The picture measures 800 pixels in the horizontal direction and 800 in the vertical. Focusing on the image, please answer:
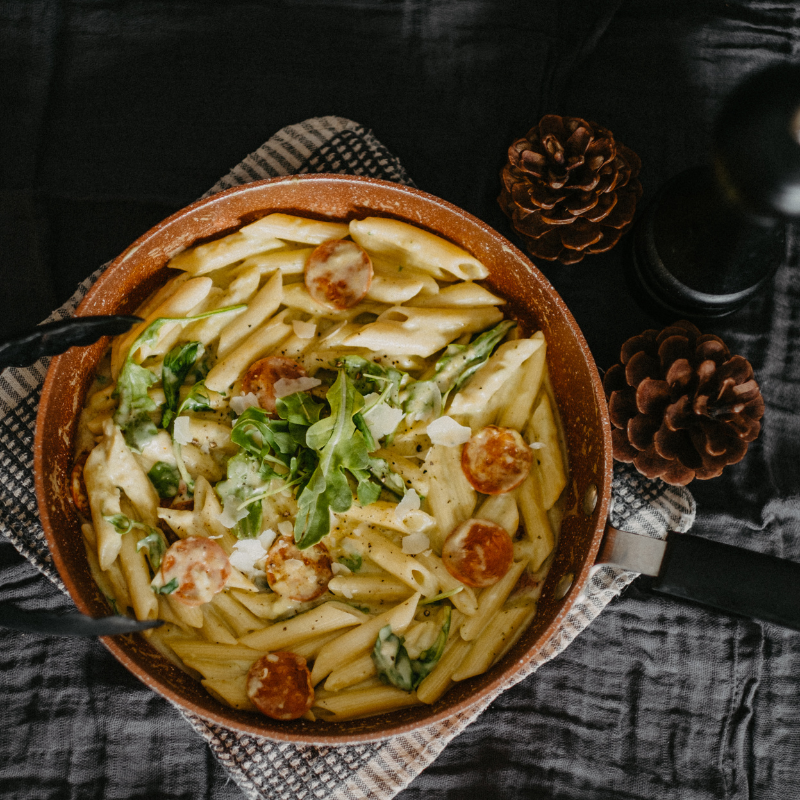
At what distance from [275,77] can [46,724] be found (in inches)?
59.8

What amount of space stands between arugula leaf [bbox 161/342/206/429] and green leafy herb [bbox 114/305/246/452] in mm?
21

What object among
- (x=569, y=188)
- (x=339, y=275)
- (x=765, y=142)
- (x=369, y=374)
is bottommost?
(x=369, y=374)

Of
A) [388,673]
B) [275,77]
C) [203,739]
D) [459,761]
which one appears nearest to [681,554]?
[388,673]

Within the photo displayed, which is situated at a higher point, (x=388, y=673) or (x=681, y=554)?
(x=681, y=554)

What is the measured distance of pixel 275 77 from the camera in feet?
5.22

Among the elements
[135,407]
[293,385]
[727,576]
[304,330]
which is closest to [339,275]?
[304,330]

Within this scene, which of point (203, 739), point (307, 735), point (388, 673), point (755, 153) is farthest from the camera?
point (203, 739)

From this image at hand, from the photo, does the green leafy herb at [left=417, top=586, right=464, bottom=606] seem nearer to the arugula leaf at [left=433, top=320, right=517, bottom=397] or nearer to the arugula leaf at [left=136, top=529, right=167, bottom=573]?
the arugula leaf at [left=433, top=320, right=517, bottom=397]

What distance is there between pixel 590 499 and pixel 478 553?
0.76 ft

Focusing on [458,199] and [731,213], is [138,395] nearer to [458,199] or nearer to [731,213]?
[458,199]

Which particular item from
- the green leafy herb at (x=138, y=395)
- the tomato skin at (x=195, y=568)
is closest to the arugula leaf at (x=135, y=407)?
the green leafy herb at (x=138, y=395)

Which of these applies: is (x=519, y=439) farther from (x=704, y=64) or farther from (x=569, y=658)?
(x=704, y=64)

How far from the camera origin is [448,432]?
1.29 m

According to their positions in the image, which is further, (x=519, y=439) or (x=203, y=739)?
(x=203, y=739)
